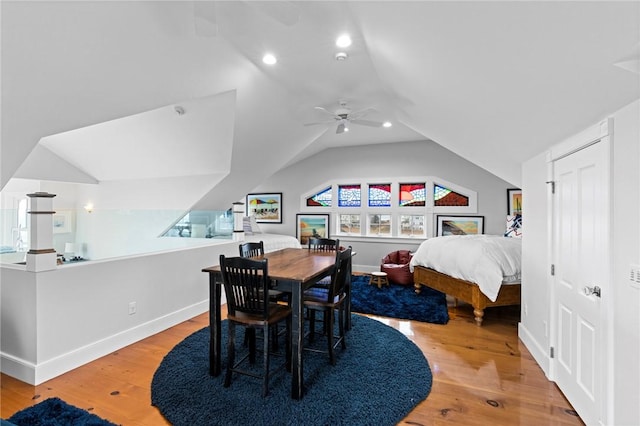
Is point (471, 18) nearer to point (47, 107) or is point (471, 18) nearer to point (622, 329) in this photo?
point (622, 329)

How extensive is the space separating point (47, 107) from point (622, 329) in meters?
4.02

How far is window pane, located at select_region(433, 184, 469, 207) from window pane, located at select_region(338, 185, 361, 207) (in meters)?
1.64

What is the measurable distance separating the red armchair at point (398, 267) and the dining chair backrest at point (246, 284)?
365 centimetres

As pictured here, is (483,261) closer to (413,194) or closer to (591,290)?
(591,290)

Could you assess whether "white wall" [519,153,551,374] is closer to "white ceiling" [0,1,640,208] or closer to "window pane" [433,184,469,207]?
"white ceiling" [0,1,640,208]

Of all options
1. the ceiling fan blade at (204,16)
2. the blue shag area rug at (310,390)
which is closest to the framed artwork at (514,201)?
the blue shag area rug at (310,390)

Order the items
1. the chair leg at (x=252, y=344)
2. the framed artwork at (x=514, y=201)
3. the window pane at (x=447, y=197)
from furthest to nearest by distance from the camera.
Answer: the window pane at (x=447, y=197) → the framed artwork at (x=514, y=201) → the chair leg at (x=252, y=344)

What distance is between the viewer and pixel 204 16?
73.6 inches

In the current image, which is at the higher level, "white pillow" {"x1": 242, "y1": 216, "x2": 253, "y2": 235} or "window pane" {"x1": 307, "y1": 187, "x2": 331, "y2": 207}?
"window pane" {"x1": 307, "y1": 187, "x2": 331, "y2": 207}

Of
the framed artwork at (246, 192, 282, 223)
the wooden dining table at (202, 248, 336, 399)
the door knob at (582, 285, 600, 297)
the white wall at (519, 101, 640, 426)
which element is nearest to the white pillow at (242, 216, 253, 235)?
the framed artwork at (246, 192, 282, 223)

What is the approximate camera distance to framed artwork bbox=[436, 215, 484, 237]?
5914mm

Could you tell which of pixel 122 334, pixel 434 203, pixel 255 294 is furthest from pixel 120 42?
pixel 434 203

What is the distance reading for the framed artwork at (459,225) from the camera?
591cm

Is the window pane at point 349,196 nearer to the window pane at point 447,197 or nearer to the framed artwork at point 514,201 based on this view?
the window pane at point 447,197
